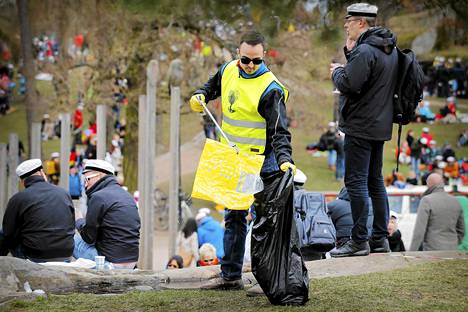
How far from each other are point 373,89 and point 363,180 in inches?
29.9

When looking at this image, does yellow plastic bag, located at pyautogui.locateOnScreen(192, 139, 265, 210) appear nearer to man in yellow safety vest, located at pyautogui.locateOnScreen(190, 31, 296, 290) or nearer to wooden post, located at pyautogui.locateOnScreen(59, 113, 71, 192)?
man in yellow safety vest, located at pyautogui.locateOnScreen(190, 31, 296, 290)

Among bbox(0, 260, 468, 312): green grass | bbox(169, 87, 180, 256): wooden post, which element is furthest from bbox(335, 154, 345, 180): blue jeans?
bbox(0, 260, 468, 312): green grass

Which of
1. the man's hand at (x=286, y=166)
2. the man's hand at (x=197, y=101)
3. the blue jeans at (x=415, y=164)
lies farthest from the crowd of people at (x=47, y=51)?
the man's hand at (x=286, y=166)

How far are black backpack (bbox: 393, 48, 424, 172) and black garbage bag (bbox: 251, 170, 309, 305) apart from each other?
1.85 meters

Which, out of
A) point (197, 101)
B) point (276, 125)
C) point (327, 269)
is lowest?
point (327, 269)

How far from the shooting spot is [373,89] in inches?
327

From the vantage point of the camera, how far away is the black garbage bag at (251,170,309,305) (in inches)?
270

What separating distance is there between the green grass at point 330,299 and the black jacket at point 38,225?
205 cm

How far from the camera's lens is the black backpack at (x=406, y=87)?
27.4 feet

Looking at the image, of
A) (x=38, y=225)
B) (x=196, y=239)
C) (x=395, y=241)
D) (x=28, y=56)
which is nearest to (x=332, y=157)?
(x=28, y=56)

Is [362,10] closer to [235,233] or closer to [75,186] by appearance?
[235,233]

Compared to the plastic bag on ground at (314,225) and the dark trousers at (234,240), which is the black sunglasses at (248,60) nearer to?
the dark trousers at (234,240)

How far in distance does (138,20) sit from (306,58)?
440 centimetres

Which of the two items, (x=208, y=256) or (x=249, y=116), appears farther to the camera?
(x=208, y=256)
